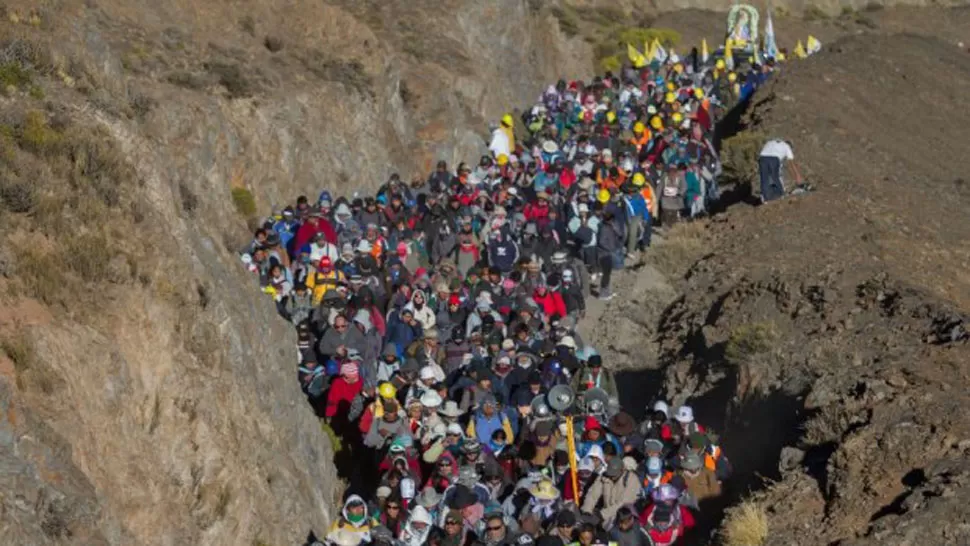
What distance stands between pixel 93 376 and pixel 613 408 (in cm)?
634

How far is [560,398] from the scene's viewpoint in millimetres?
19328

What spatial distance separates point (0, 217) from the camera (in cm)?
1688

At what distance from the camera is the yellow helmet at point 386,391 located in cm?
1966

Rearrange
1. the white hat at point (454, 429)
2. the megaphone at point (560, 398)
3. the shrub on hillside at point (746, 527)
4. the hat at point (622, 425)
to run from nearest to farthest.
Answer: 1. the shrub on hillside at point (746, 527)
2. the hat at point (622, 425)
3. the white hat at point (454, 429)
4. the megaphone at point (560, 398)

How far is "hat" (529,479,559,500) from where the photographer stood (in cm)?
1666

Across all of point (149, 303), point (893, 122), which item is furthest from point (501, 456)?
point (893, 122)

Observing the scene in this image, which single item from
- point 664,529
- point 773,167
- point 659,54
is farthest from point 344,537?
point 659,54

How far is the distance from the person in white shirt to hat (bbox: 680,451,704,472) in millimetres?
12262

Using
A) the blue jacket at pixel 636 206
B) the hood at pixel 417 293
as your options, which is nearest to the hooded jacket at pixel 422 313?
the hood at pixel 417 293

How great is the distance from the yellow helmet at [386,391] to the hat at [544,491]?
3.23m

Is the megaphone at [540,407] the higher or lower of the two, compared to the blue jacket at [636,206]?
higher

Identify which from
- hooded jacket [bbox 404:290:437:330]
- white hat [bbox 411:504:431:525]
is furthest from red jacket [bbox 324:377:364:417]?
white hat [bbox 411:504:431:525]

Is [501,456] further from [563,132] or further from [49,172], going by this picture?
[563,132]

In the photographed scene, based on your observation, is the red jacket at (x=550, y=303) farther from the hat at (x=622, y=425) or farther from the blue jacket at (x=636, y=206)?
the hat at (x=622, y=425)
